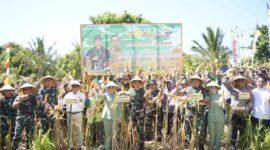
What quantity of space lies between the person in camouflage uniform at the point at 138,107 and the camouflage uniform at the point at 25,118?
1619 mm

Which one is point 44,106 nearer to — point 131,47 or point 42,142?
point 42,142

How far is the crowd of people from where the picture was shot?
5.72m

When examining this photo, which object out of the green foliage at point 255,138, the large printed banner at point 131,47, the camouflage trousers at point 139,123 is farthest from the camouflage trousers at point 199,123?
the large printed banner at point 131,47

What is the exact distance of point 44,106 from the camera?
5.87 meters

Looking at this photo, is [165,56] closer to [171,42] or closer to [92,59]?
[171,42]

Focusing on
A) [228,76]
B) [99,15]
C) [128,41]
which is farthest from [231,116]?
[99,15]

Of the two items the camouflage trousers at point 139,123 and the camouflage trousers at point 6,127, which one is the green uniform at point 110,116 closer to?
the camouflage trousers at point 139,123

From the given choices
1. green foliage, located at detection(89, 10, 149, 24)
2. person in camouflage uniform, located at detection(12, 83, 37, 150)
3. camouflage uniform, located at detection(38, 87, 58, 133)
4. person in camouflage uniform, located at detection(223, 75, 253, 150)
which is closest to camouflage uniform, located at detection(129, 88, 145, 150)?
camouflage uniform, located at detection(38, 87, 58, 133)

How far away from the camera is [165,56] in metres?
12.5

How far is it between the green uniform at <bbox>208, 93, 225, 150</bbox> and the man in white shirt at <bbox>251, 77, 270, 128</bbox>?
1.82ft

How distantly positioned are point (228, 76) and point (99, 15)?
1784 centimetres

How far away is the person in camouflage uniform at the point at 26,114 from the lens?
5.65 metres

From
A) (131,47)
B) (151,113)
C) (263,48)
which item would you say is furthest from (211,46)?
(151,113)

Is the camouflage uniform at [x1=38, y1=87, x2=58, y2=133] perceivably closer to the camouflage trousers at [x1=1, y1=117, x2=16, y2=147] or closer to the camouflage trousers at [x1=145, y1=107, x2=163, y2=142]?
the camouflage trousers at [x1=1, y1=117, x2=16, y2=147]
